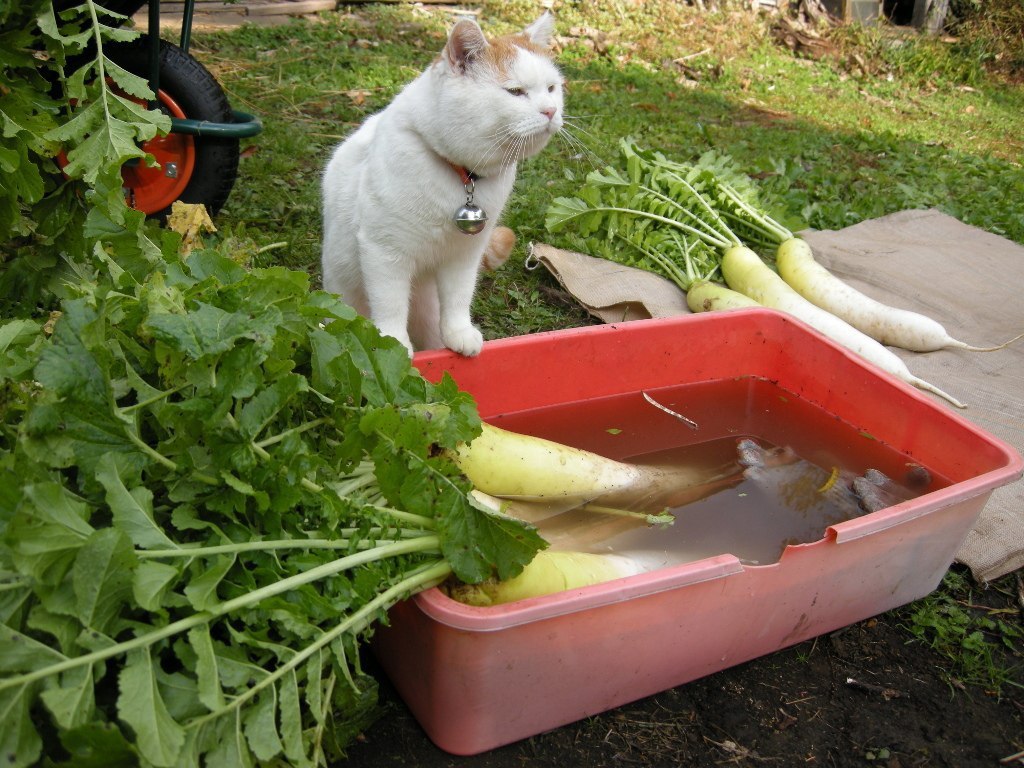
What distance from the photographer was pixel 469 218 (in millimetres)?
2205

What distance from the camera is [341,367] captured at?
1525 mm

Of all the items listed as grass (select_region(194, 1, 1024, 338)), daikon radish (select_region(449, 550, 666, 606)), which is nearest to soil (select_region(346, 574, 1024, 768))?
daikon radish (select_region(449, 550, 666, 606))

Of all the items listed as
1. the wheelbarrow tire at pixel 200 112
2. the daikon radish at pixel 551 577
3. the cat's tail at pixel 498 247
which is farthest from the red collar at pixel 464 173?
the wheelbarrow tire at pixel 200 112

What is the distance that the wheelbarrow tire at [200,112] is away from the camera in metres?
2.95

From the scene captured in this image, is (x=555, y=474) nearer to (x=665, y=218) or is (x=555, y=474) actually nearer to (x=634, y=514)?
(x=634, y=514)

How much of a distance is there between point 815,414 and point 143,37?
2348 millimetres

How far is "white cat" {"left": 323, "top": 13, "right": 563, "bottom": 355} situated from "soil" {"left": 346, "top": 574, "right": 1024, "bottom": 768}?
96cm

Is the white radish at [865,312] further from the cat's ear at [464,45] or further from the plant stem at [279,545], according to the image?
the plant stem at [279,545]

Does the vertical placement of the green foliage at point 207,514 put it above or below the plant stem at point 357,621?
above

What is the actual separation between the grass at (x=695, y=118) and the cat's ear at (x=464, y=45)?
63 centimetres

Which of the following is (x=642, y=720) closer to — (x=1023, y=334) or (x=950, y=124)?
(x=1023, y=334)

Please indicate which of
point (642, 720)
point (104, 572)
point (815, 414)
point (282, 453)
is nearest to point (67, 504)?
point (104, 572)

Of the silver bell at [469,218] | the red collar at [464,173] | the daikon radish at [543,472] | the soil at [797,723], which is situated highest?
the red collar at [464,173]

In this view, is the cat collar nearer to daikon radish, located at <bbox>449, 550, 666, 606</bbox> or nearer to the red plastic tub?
the red plastic tub
